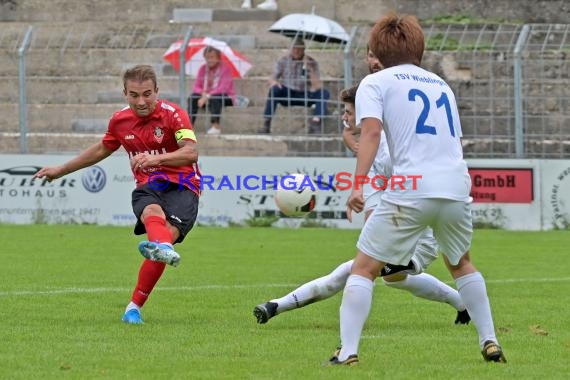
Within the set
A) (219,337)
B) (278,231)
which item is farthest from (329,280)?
(278,231)

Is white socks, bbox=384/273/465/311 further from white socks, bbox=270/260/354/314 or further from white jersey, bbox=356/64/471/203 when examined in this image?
white jersey, bbox=356/64/471/203

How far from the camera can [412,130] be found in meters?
7.29

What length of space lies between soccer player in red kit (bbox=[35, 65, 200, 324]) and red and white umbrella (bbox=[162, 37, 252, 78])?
1180 centimetres

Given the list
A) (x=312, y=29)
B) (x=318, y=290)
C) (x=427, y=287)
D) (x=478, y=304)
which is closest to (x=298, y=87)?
(x=312, y=29)

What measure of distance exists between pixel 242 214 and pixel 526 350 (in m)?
13.0

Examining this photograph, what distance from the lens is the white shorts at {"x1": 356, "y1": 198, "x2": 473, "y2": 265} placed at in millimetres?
7289

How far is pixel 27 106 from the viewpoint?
2327 cm

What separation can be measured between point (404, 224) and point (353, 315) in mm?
549

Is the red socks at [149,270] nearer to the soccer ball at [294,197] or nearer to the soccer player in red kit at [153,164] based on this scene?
the soccer player in red kit at [153,164]

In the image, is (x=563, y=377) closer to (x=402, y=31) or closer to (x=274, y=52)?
(x=402, y=31)

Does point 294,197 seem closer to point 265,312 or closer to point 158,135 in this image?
point 158,135

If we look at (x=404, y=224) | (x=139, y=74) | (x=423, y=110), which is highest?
(x=139, y=74)

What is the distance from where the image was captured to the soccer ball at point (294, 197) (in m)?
11.7

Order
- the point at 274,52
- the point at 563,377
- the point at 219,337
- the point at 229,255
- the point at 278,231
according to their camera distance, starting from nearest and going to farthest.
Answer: the point at 563,377 < the point at 219,337 < the point at 229,255 < the point at 278,231 < the point at 274,52
